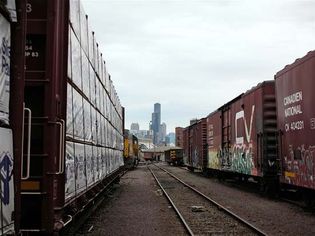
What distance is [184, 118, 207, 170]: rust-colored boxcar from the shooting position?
34.9m

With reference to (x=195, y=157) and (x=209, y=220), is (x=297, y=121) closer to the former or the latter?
(x=209, y=220)

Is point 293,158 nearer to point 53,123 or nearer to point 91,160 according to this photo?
point 91,160

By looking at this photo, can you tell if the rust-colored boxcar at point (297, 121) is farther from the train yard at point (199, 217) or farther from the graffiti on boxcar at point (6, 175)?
the graffiti on boxcar at point (6, 175)

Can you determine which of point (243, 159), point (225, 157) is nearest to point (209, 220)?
point (243, 159)

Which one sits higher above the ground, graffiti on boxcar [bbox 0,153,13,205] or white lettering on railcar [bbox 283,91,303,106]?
white lettering on railcar [bbox 283,91,303,106]

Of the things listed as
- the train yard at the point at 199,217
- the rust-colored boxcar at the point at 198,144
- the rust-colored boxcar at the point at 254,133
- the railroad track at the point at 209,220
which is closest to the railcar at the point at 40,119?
the train yard at the point at 199,217

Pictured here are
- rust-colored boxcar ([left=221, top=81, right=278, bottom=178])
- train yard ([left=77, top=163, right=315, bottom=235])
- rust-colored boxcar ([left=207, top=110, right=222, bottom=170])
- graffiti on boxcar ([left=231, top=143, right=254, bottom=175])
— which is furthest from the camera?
rust-colored boxcar ([left=207, top=110, right=222, bottom=170])

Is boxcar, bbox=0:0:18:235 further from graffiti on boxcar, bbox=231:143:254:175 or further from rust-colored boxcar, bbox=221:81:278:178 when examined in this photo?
graffiti on boxcar, bbox=231:143:254:175

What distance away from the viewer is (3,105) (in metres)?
4.12

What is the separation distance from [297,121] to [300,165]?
119 cm

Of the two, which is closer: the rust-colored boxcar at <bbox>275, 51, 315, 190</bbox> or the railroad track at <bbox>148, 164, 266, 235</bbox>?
the railroad track at <bbox>148, 164, 266, 235</bbox>

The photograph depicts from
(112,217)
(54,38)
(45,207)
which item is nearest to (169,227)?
(112,217)

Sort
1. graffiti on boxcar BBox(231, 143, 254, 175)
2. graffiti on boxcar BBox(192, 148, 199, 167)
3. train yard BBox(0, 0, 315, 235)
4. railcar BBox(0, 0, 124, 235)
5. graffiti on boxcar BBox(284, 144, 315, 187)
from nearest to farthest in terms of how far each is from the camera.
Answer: railcar BBox(0, 0, 124, 235), train yard BBox(0, 0, 315, 235), graffiti on boxcar BBox(284, 144, 315, 187), graffiti on boxcar BBox(231, 143, 254, 175), graffiti on boxcar BBox(192, 148, 199, 167)

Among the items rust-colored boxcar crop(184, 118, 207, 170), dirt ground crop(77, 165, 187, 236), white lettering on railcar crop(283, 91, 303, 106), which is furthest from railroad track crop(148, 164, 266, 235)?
rust-colored boxcar crop(184, 118, 207, 170)
